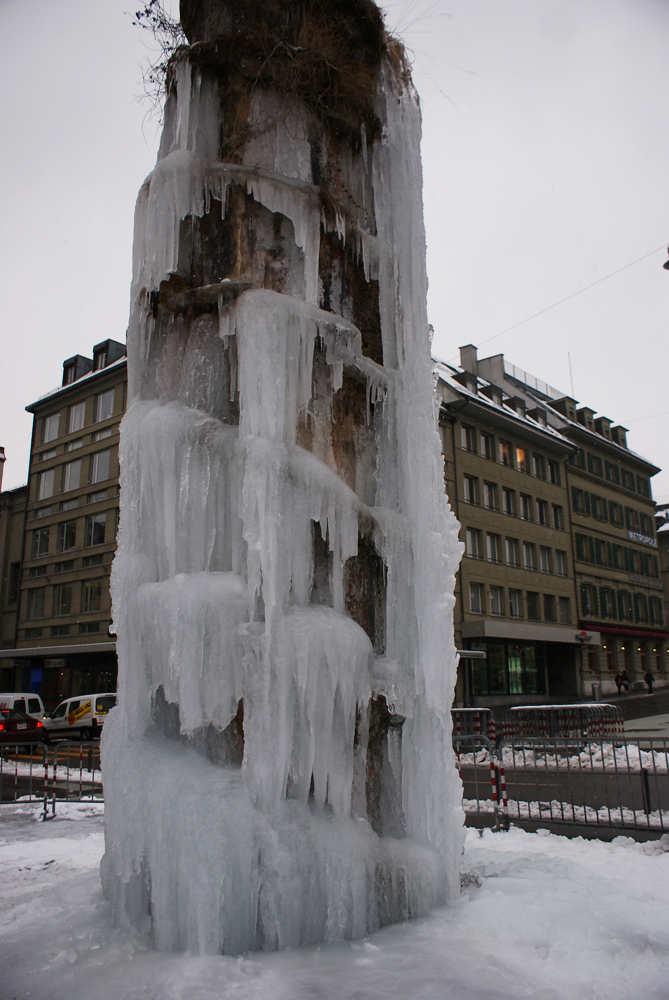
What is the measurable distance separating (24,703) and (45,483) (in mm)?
19761

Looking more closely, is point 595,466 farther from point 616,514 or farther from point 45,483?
point 45,483

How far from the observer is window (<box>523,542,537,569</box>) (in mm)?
39594

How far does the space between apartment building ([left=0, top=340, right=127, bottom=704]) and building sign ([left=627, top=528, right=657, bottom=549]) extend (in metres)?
34.2

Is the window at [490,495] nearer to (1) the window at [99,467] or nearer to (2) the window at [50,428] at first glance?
(1) the window at [99,467]

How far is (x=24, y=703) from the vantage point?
25.0m

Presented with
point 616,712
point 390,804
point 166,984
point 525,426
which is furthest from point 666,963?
point 525,426

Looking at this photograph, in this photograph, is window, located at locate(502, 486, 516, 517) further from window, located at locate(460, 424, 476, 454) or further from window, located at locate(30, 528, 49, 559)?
window, located at locate(30, 528, 49, 559)

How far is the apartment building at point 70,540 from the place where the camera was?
36719 millimetres

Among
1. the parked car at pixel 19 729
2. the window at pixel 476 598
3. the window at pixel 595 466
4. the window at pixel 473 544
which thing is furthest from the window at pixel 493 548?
the parked car at pixel 19 729

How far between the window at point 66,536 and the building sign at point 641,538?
117 ft

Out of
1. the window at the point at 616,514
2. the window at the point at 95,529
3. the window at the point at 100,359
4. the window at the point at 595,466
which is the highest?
the window at the point at 100,359

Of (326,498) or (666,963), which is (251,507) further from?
(666,963)

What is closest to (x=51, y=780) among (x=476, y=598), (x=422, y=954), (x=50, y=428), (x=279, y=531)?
(x=279, y=531)

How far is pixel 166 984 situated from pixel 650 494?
5649cm
